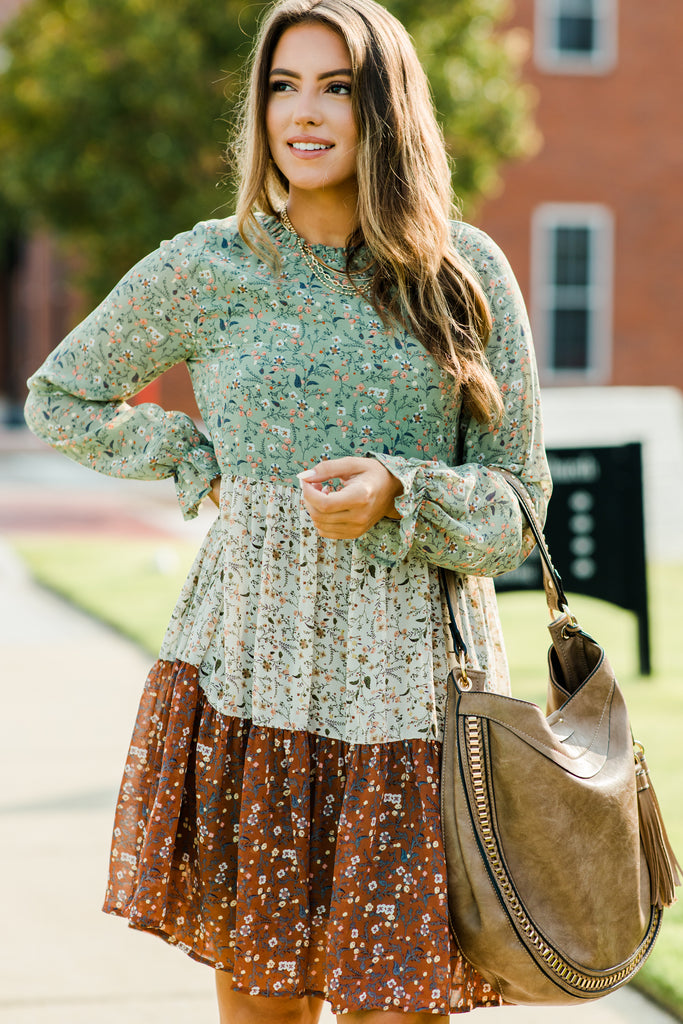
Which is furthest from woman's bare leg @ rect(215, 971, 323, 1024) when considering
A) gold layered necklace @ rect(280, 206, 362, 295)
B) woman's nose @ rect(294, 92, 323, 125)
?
woman's nose @ rect(294, 92, 323, 125)

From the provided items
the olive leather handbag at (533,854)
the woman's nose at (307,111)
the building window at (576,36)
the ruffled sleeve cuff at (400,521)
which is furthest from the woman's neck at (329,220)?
the building window at (576,36)

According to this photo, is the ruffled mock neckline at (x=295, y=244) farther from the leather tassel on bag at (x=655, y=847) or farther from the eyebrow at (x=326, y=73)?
the leather tassel on bag at (x=655, y=847)

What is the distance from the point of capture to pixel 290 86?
2.28m

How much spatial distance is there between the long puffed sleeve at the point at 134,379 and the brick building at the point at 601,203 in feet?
58.9

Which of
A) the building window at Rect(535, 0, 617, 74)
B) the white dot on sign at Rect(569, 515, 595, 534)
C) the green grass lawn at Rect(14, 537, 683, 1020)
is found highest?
the building window at Rect(535, 0, 617, 74)

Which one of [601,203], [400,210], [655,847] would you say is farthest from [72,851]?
[601,203]

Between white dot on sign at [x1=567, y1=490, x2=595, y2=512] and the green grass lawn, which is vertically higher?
white dot on sign at [x1=567, y1=490, x2=595, y2=512]

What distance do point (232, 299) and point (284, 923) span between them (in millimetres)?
1037

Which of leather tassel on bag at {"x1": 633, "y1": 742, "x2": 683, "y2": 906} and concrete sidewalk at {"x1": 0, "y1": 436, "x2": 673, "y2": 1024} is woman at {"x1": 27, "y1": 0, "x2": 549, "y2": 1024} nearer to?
leather tassel on bag at {"x1": 633, "y1": 742, "x2": 683, "y2": 906}

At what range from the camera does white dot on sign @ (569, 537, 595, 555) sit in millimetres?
6457

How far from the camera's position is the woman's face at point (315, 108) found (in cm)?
222

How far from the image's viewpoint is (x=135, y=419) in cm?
247

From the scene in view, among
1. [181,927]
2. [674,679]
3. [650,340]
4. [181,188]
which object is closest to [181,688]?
[181,927]

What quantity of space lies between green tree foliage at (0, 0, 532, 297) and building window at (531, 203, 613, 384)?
16.1 feet
